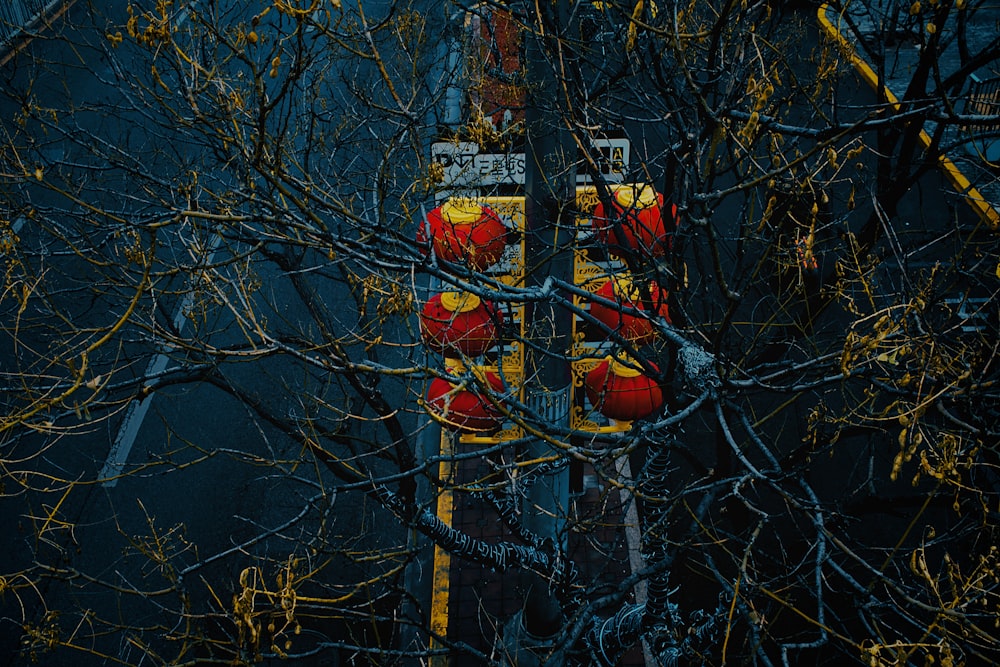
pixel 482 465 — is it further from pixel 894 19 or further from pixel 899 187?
pixel 894 19

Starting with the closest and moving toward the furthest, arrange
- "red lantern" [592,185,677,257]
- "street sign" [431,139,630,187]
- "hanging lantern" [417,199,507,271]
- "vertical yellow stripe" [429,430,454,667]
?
"red lantern" [592,185,677,257] → "hanging lantern" [417,199,507,271] → "street sign" [431,139,630,187] → "vertical yellow stripe" [429,430,454,667]

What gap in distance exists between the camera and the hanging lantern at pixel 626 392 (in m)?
6.02

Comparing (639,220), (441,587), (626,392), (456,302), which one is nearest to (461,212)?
(456,302)

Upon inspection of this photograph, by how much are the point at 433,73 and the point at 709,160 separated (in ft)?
43.5

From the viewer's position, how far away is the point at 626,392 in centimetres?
602

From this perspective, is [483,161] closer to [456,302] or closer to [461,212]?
[461,212]

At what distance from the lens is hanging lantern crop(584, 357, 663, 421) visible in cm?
602

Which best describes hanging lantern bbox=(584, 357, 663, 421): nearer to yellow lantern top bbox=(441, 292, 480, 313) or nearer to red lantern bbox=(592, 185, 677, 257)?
red lantern bbox=(592, 185, 677, 257)

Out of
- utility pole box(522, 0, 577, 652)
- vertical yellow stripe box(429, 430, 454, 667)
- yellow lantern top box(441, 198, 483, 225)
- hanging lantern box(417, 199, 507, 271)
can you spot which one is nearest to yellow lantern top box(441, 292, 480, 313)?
hanging lantern box(417, 199, 507, 271)

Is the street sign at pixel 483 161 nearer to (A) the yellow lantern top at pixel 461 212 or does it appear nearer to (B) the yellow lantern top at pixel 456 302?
(A) the yellow lantern top at pixel 461 212

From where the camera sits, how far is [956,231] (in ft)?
15.3

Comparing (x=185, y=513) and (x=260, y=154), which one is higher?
(x=260, y=154)

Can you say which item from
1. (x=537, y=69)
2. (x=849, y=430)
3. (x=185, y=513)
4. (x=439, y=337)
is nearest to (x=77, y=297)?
(x=185, y=513)

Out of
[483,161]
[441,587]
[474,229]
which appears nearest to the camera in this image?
[474,229]
